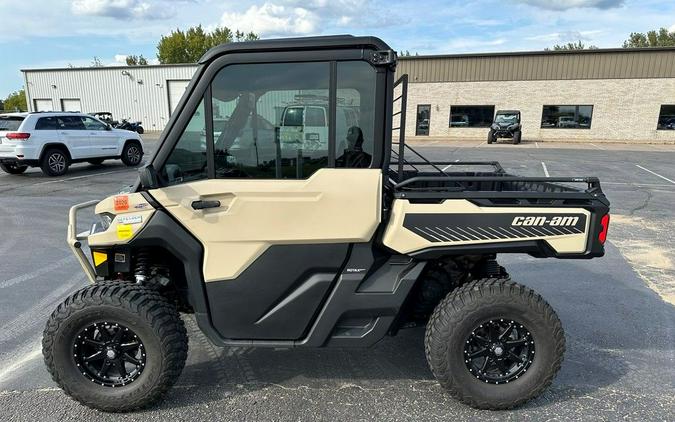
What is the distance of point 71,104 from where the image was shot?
124 feet

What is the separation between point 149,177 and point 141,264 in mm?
697

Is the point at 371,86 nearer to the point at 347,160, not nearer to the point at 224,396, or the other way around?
the point at 347,160

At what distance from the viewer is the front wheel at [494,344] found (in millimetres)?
2582

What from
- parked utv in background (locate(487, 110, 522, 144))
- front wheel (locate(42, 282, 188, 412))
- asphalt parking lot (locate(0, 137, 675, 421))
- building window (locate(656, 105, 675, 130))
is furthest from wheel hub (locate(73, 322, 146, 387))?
building window (locate(656, 105, 675, 130))

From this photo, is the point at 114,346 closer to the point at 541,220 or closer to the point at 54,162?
the point at 541,220

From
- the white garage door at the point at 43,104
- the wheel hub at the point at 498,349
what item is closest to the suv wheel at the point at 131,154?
the wheel hub at the point at 498,349

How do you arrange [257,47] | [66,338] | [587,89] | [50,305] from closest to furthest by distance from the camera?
[257,47]
[66,338]
[50,305]
[587,89]

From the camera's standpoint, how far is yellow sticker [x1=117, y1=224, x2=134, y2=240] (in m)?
2.55

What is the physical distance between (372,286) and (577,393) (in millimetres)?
1550

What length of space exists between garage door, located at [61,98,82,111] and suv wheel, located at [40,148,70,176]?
2955 cm

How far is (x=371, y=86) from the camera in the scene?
2418mm

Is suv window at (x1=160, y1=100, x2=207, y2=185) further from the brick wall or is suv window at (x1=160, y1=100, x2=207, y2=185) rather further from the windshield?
the brick wall

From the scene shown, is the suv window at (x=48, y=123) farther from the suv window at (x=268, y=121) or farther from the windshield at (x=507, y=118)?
the windshield at (x=507, y=118)

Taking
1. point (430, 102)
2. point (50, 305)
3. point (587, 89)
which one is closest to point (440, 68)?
point (430, 102)
